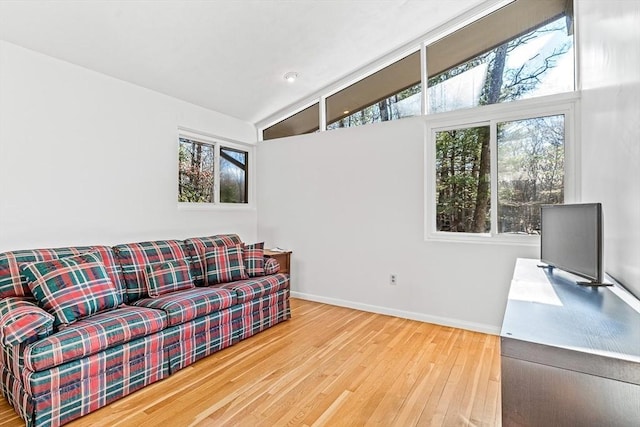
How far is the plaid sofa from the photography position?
1.80m

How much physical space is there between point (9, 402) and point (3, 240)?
46.7 inches

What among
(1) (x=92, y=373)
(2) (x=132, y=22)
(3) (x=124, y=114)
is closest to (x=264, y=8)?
(2) (x=132, y=22)

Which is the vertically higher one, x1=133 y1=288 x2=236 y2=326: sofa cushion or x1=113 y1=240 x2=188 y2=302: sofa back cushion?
x1=113 y1=240 x2=188 y2=302: sofa back cushion

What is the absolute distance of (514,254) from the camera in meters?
3.15

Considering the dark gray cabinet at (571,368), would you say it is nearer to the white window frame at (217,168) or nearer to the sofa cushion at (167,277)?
the sofa cushion at (167,277)

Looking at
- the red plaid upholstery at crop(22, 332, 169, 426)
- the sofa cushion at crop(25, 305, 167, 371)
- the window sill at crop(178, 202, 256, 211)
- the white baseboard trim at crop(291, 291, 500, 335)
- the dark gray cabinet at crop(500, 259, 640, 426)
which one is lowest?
the white baseboard trim at crop(291, 291, 500, 335)

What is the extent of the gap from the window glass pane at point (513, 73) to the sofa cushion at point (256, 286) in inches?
96.2

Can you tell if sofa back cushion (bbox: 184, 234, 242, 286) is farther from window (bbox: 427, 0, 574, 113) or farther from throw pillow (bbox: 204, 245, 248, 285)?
window (bbox: 427, 0, 574, 113)

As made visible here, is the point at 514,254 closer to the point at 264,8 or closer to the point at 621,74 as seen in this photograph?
the point at 621,74

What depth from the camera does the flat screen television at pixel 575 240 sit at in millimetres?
1659

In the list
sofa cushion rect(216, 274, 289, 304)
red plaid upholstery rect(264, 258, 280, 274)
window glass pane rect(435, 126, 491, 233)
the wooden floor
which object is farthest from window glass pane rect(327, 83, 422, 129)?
the wooden floor

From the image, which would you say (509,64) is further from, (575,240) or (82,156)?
(82,156)

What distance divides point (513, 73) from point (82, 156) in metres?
4.09

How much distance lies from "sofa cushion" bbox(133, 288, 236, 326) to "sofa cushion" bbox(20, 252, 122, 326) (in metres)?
0.29
